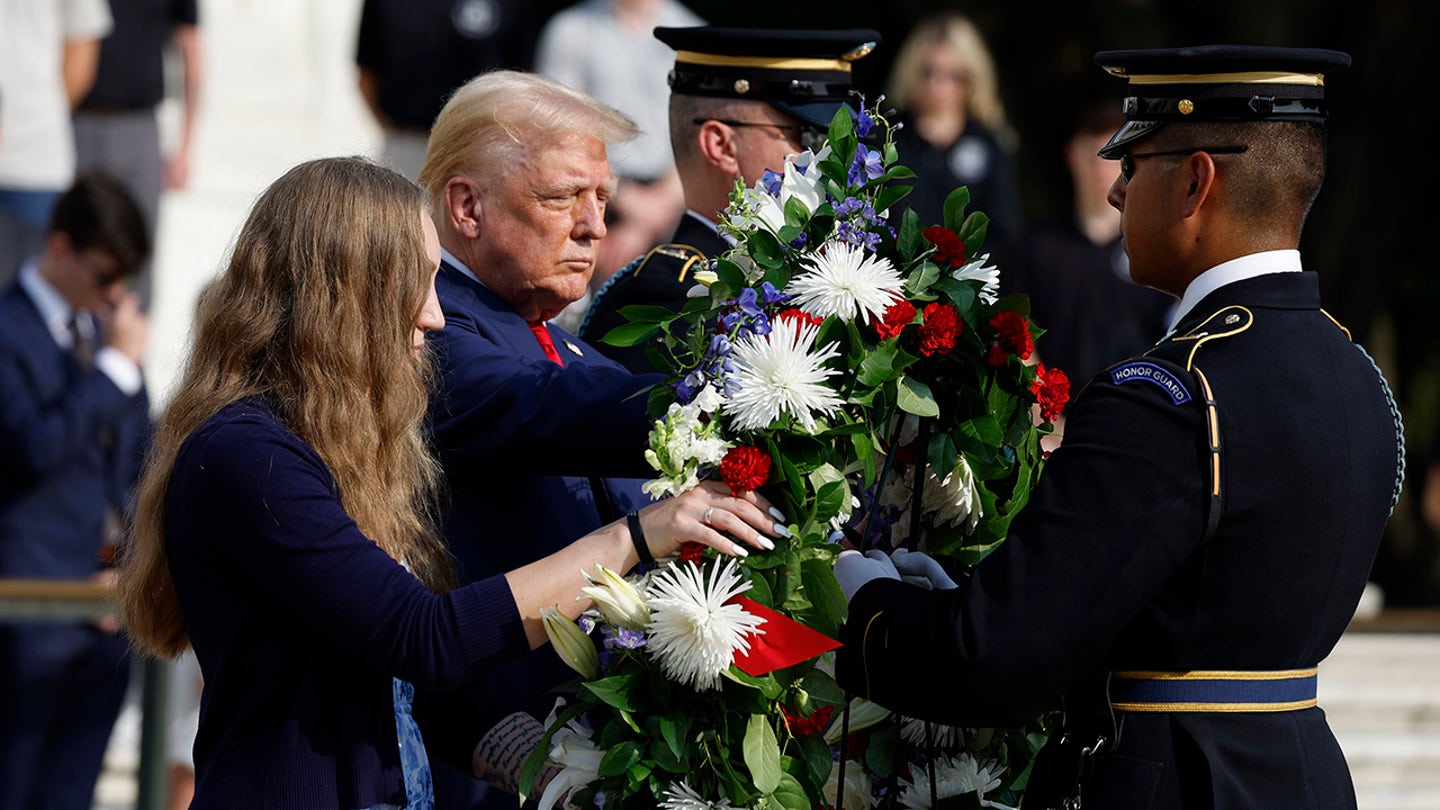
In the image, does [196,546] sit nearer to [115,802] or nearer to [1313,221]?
[115,802]

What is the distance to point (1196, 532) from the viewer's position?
2738 mm

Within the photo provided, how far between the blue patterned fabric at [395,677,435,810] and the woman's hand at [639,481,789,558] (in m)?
0.48

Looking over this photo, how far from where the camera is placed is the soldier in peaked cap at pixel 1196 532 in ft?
8.98

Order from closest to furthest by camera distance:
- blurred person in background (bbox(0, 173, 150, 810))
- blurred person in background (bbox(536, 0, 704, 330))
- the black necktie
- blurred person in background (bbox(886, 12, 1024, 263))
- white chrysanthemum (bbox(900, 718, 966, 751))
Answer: white chrysanthemum (bbox(900, 718, 966, 751)) → blurred person in background (bbox(0, 173, 150, 810)) → the black necktie → blurred person in background (bbox(886, 12, 1024, 263)) → blurred person in background (bbox(536, 0, 704, 330))

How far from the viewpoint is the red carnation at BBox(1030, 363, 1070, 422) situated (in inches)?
120

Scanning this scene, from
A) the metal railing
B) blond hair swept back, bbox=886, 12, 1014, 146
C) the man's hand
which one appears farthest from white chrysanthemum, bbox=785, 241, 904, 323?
blond hair swept back, bbox=886, 12, 1014, 146

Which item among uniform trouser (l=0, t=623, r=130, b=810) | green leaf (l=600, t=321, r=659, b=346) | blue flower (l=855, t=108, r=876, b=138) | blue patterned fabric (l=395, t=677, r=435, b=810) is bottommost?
uniform trouser (l=0, t=623, r=130, b=810)

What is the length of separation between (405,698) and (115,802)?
4016mm

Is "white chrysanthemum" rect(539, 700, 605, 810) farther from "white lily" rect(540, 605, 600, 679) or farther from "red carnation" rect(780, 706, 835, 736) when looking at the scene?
"red carnation" rect(780, 706, 835, 736)

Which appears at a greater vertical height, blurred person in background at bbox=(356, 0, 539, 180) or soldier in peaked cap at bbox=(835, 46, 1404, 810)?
soldier in peaked cap at bbox=(835, 46, 1404, 810)

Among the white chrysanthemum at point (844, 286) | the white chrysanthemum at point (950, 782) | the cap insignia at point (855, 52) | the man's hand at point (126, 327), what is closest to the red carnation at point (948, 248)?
the white chrysanthemum at point (844, 286)

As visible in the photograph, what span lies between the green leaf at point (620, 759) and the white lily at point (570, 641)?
0.15 meters

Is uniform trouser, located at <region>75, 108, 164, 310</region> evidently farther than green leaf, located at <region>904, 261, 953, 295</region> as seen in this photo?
Yes

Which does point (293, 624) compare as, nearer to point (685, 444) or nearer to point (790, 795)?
point (685, 444)
